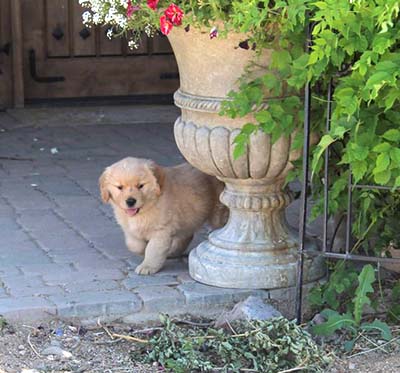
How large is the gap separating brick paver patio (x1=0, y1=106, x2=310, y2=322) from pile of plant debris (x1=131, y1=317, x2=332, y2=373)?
18.3 inches

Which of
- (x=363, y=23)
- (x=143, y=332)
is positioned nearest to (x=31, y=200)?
(x=143, y=332)

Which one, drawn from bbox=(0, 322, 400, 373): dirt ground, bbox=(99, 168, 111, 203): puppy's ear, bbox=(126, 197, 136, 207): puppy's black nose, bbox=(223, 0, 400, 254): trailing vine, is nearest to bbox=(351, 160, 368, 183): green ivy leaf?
bbox=(223, 0, 400, 254): trailing vine

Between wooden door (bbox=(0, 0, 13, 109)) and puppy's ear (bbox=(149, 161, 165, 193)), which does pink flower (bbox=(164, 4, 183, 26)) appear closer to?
puppy's ear (bbox=(149, 161, 165, 193))

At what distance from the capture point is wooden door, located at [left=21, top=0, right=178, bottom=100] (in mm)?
9766

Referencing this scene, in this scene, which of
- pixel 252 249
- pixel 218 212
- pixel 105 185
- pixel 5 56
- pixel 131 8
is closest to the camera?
pixel 131 8

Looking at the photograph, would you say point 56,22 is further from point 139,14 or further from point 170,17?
point 170,17

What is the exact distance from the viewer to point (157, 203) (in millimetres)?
5355

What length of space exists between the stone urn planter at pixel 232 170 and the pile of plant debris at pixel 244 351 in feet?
2.03

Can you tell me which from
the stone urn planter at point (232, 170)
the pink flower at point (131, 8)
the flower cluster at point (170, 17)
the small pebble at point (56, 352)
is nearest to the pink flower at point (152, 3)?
the flower cluster at point (170, 17)

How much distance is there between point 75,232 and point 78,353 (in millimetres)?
1611

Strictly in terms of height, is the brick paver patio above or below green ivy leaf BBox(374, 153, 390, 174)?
below

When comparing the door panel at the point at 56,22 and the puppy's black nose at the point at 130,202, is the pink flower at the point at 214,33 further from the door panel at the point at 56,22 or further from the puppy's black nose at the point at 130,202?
the door panel at the point at 56,22

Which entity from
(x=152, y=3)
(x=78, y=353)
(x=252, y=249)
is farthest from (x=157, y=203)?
(x=152, y=3)

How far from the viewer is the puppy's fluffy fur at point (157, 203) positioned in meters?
5.27
